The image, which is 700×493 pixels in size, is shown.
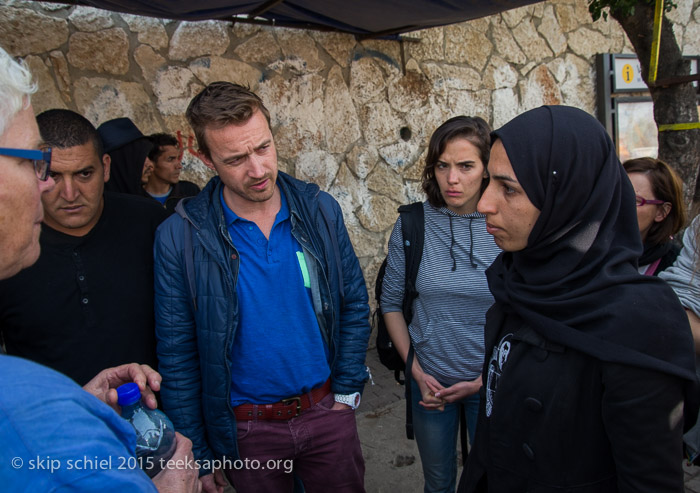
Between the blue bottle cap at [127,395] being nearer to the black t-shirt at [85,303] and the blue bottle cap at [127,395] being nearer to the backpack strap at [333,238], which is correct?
the black t-shirt at [85,303]

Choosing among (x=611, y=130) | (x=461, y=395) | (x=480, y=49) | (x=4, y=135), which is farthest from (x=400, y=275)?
(x=611, y=130)

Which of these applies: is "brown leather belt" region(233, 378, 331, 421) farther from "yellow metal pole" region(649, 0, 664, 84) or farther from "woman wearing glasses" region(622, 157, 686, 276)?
"yellow metal pole" region(649, 0, 664, 84)

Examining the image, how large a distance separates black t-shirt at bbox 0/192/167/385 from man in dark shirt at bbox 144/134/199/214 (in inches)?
56.6

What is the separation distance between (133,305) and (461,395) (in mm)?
1400

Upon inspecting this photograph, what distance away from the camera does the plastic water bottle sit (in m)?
1.25

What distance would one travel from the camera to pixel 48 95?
317cm

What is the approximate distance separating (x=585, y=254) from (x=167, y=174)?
10.1 ft

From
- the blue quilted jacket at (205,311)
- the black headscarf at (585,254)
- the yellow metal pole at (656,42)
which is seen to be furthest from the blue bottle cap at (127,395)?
the yellow metal pole at (656,42)

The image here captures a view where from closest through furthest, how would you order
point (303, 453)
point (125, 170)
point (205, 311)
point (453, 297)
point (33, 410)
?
point (33, 410), point (205, 311), point (303, 453), point (453, 297), point (125, 170)

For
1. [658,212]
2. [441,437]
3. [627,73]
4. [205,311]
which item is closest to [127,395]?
[205,311]

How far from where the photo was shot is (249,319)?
6.10 ft

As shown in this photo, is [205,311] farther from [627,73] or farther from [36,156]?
[627,73]

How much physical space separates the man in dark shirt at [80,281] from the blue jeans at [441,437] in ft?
3.95

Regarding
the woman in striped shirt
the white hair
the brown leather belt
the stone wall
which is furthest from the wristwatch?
the stone wall
